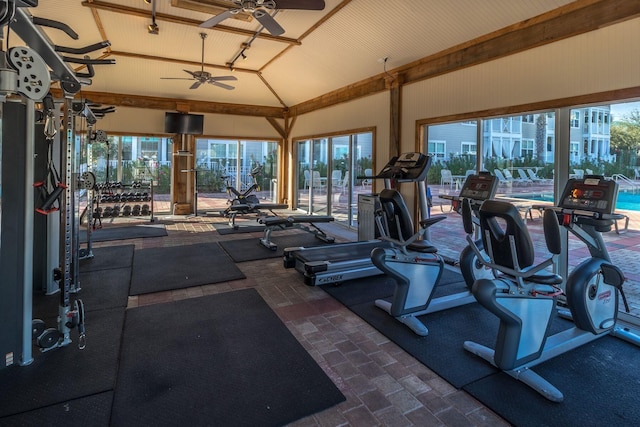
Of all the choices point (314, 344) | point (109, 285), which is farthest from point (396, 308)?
point (109, 285)

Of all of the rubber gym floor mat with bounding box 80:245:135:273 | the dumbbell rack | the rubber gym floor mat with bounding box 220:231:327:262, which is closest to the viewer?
the rubber gym floor mat with bounding box 80:245:135:273

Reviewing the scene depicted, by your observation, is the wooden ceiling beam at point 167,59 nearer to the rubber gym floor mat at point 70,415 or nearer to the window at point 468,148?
the window at point 468,148

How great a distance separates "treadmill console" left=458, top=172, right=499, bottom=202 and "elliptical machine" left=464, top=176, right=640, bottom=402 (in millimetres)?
637

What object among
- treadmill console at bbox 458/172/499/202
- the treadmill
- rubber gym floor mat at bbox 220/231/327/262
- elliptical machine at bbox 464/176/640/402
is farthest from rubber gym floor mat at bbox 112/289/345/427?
treadmill console at bbox 458/172/499/202

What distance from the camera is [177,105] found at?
380 inches

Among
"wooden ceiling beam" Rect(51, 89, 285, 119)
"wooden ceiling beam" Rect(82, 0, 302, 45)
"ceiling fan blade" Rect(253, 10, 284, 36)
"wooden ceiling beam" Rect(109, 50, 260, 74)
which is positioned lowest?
"ceiling fan blade" Rect(253, 10, 284, 36)

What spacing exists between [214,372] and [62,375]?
1.01 meters

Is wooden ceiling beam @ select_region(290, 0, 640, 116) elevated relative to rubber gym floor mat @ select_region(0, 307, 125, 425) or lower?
elevated

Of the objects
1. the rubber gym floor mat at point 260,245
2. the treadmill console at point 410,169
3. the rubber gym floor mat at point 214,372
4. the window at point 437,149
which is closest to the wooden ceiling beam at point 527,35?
the window at point 437,149

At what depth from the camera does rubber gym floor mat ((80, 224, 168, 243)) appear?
6.91 metres

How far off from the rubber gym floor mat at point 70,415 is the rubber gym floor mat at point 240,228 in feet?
17.8

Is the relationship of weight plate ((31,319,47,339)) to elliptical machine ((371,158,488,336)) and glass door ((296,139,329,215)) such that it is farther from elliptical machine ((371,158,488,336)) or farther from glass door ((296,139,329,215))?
glass door ((296,139,329,215))

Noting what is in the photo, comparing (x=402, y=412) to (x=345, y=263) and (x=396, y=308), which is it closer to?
(x=396, y=308)

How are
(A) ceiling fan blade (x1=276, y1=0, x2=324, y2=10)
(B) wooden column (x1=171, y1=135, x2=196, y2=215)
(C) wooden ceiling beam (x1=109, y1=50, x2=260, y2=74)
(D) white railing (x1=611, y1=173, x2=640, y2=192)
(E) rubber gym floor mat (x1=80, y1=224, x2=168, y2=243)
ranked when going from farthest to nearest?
(B) wooden column (x1=171, y1=135, x2=196, y2=215), (C) wooden ceiling beam (x1=109, y1=50, x2=260, y2=74), (E) rubber gym floor mat (x1=80, y1=224, x2=168, y2=243), (A) ceiling fan blade (x1=276, y1=0, x2=324, y2=10), (D) white railing (x1=611, y1=173, x2=640, y2=192)
